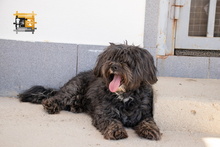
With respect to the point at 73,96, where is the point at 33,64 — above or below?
above

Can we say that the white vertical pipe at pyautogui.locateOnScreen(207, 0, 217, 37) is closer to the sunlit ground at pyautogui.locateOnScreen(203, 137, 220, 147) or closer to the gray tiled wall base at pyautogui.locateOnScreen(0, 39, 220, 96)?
the gray tiled wall base at pyautogui.locateOnScreen(0, 39, 220, 96)

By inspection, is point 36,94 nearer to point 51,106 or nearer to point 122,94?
point 51,106

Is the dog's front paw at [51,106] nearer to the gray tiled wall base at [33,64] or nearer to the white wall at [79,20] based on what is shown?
the gray tiled wall base at [33,64]

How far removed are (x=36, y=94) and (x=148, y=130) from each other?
2014 mm

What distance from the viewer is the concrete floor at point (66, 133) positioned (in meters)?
3.07

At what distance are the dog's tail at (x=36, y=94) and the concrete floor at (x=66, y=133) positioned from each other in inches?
14.1

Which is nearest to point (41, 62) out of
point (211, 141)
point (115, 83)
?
point (115, 83)

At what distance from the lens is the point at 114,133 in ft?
10.5

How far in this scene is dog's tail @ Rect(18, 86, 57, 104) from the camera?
447 centimetres

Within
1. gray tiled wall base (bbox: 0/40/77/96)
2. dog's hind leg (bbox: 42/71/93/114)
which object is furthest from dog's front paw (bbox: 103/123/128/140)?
gray tiled wall base (bbox: 0/40/77/96)

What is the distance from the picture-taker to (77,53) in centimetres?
466

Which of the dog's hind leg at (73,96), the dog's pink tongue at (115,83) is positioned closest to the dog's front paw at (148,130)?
the dog's pink tongue at (115,83)

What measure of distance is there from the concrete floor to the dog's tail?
0.36 meters

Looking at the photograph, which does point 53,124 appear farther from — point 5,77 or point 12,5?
point 12,5
